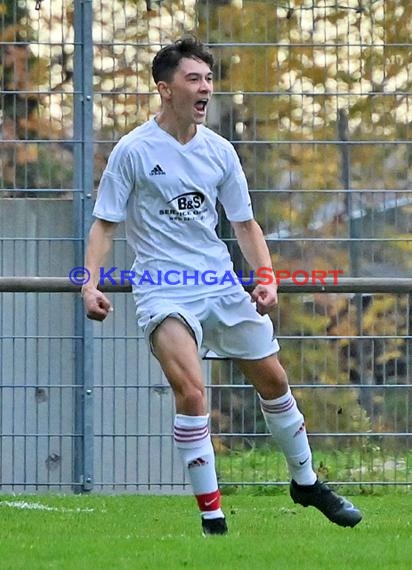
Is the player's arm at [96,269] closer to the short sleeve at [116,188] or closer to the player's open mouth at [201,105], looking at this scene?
the short sleeve at [116,188]

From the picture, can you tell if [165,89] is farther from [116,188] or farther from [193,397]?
[193,397]

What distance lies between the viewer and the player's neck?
261 inches

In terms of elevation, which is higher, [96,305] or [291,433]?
[96,305]

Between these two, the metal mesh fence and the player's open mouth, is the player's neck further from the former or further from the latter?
the metal mesh fence

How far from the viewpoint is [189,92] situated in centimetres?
655

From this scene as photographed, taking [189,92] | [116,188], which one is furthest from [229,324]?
[189,92]

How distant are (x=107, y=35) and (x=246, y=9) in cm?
82

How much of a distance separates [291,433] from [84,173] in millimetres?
3266

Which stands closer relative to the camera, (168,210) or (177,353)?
(177,353)

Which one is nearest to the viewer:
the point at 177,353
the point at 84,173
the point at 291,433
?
the point at 177,353

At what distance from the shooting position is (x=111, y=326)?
9727mm

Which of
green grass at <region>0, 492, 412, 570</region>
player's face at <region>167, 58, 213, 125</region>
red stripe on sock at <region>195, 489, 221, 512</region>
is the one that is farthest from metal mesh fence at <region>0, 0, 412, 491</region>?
red stripe on sock at <region>195, 489, 221, 512</region>

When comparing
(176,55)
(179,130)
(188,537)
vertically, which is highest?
(176,55)

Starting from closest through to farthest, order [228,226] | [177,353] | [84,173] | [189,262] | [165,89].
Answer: [177,353] < [189,262] < [165,89] < [84,173] < [228,226]
